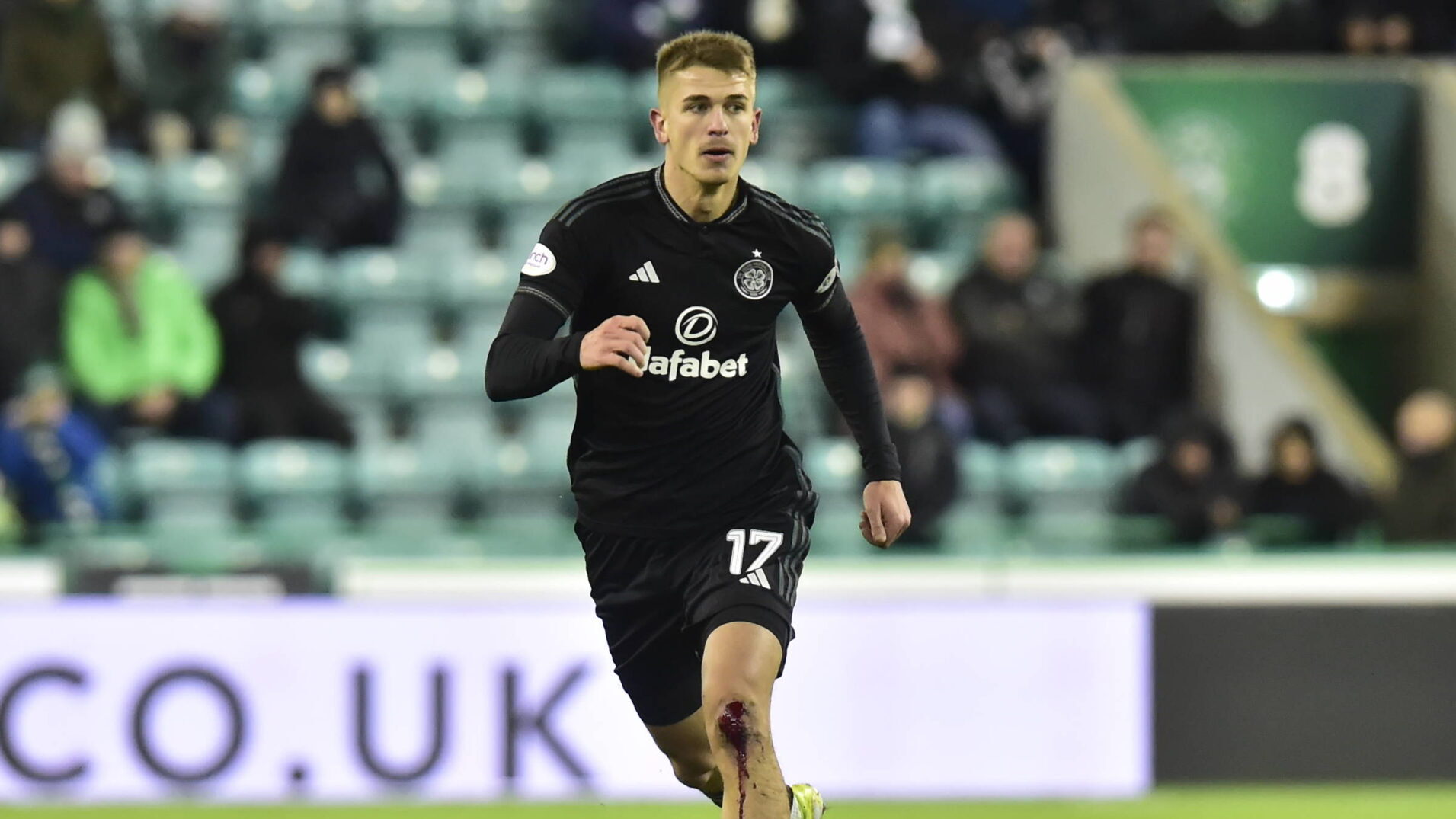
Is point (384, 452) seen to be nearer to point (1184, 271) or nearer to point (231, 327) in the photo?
point (231, 327)

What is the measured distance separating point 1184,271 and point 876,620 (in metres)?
3.82

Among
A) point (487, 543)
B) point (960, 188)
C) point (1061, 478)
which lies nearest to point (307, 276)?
point (487, 543)

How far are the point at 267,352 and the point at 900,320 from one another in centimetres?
284

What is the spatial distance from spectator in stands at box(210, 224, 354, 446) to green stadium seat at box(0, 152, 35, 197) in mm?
1480

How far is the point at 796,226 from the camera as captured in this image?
188 inches

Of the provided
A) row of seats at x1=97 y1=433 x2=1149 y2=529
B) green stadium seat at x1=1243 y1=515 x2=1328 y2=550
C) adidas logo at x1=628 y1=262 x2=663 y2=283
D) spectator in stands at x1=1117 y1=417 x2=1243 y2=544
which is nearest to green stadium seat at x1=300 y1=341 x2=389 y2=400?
row of seats at x1=97 y1=433 x2=1149 y2=529

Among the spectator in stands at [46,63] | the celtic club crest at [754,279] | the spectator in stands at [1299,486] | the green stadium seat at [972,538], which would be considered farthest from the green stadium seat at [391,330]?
the celtic club crest at [754,279]

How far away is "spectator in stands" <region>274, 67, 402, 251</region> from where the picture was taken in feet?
34.9

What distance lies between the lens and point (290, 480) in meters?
9.24

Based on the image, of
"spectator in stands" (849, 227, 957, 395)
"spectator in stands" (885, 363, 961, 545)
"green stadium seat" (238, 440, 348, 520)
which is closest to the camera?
"spectator in stands" (885, 363, 961, 545)

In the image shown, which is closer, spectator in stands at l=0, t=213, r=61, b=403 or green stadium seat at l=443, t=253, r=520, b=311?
spectator in stands at l=0, t=213, r=61, b=403

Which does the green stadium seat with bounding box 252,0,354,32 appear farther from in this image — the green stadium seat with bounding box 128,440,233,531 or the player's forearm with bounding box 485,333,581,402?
the player's forearm with bounding box 485,333,581,402

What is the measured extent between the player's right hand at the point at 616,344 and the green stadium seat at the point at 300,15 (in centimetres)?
828

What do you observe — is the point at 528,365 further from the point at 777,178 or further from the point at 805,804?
the point at 777,178
